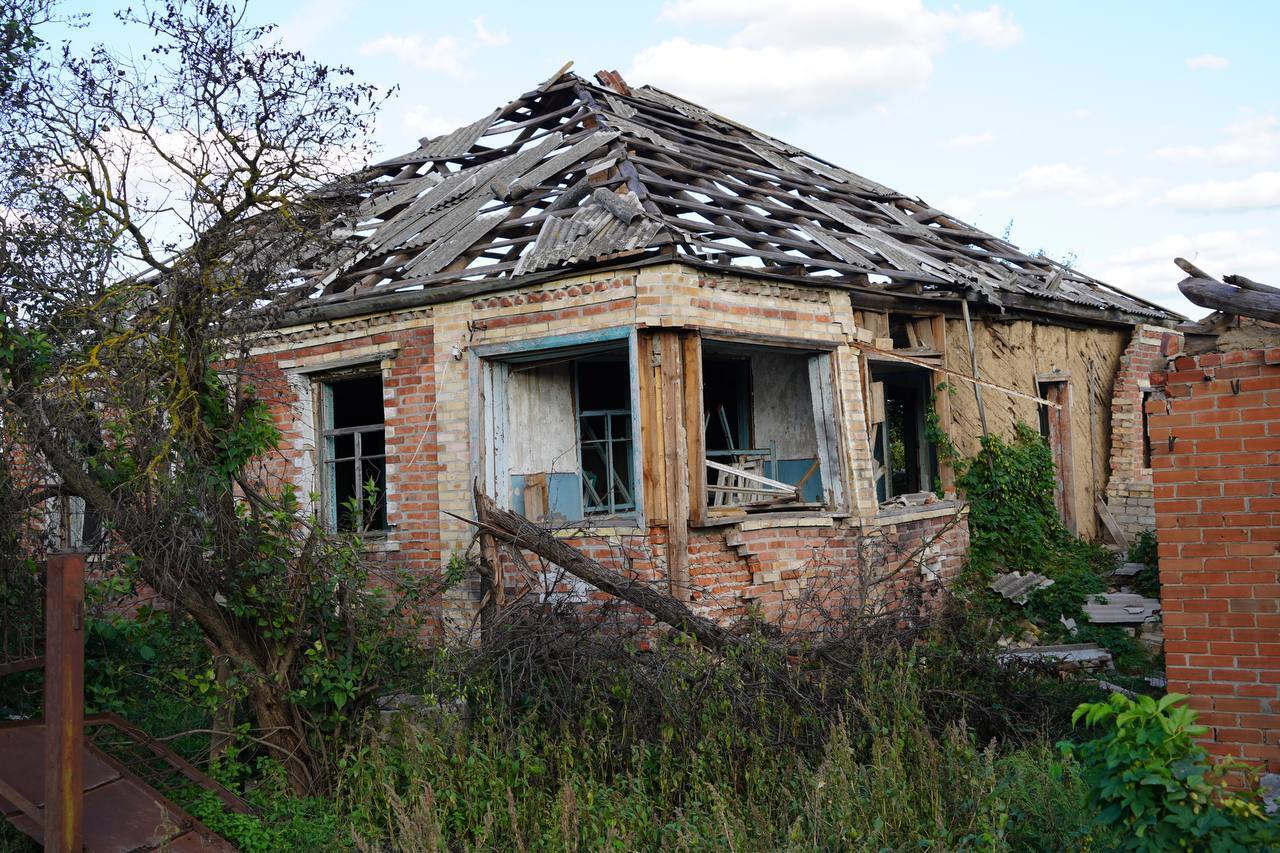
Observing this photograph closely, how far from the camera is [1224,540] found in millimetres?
5191

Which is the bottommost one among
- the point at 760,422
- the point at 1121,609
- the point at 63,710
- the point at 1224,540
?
the point at 1121,609

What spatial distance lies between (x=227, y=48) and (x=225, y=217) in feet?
2.94

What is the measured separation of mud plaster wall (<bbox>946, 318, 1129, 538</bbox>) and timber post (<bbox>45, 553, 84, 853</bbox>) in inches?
364

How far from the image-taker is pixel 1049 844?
4.70 m

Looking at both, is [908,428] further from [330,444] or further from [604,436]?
[330,444]

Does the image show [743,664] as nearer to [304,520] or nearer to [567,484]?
[304,520]

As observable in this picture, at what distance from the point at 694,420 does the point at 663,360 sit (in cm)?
55

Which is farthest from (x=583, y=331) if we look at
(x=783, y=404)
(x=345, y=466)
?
(x=345, y=466)

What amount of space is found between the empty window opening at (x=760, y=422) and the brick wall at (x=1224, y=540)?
17.3 feet

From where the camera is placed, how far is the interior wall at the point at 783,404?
11.2m

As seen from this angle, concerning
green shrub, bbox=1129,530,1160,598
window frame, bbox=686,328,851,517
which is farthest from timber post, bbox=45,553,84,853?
green shrub, bbox=1129,530,1160,598

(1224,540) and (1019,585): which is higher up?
(1224,540)

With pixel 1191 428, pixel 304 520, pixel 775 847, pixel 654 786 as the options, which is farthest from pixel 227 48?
pixel 1191 428

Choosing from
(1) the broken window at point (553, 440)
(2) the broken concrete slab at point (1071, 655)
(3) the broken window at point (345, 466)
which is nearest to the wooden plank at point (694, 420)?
(1) the broken window at point (553, 440)
